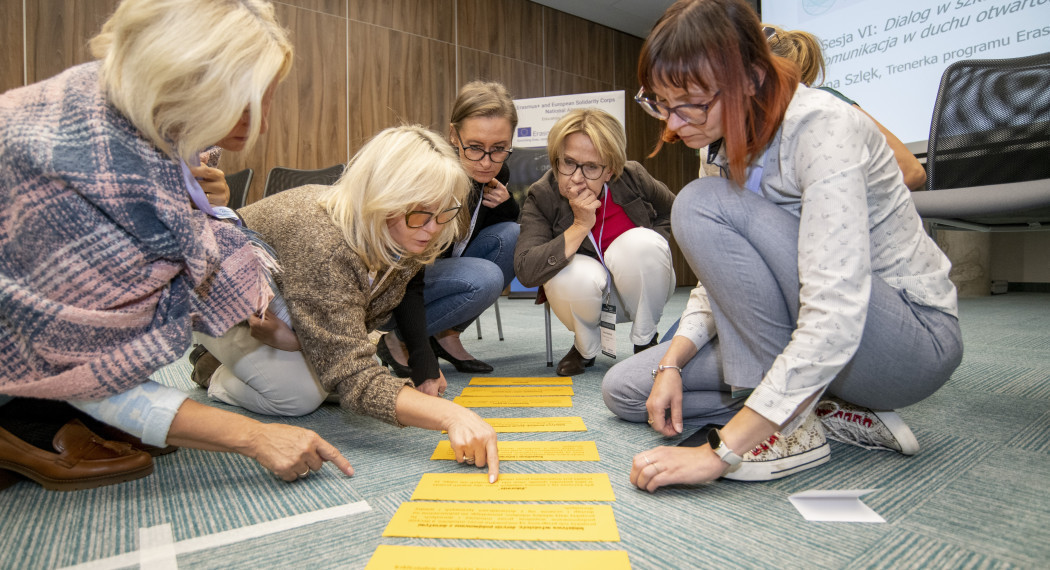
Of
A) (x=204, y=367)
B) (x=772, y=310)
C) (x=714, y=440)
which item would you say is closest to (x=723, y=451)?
(x=714, y=440)

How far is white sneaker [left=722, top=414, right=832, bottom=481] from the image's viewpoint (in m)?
0.92

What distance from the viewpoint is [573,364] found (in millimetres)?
1881

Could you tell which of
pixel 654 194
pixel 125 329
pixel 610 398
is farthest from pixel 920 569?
pixel 654 194

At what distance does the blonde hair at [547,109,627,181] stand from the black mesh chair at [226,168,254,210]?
2.11 m

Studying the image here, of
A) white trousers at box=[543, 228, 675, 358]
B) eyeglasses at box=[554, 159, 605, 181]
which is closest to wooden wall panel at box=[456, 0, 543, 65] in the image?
eyeglasses at box=[554, 159, 605, 181]

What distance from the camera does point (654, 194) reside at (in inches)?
76.5

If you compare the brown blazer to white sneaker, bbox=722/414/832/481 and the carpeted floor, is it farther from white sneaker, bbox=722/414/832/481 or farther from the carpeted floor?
white sneaker, bbox=722/414/832/481

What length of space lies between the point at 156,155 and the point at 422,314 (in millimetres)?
797

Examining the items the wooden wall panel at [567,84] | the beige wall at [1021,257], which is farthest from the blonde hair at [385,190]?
the beige wall at [1021,257]

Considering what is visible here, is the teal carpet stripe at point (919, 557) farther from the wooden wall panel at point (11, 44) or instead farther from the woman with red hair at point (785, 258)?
the wooden wall panel at point (11, 44)

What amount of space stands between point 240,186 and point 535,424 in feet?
8.83

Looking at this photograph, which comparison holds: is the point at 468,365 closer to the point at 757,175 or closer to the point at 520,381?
the point at 520,381

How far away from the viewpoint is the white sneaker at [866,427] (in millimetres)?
1018

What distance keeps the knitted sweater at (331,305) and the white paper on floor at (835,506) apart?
678 millimetres
